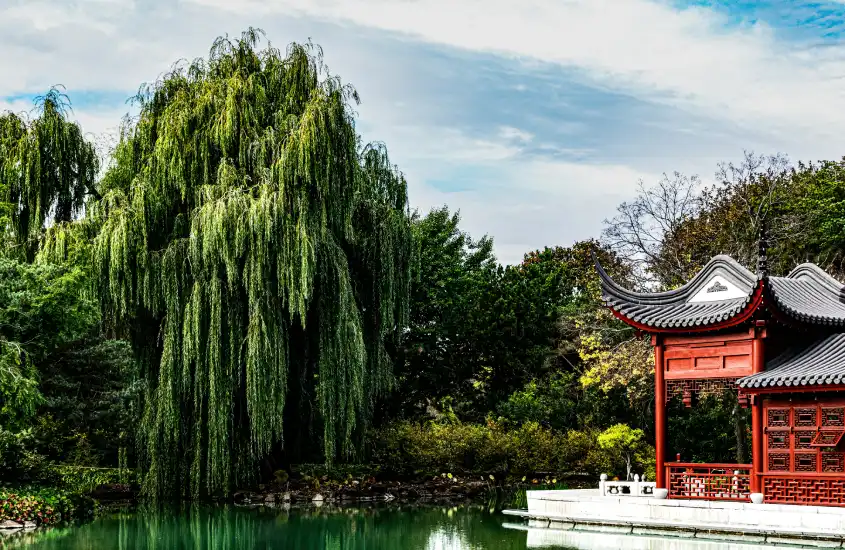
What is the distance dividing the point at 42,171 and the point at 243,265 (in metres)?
4.46

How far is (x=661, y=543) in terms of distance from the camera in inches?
551

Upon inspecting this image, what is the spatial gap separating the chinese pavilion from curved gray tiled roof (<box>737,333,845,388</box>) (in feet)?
0.04

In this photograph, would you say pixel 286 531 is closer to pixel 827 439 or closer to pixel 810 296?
pixel 827 439

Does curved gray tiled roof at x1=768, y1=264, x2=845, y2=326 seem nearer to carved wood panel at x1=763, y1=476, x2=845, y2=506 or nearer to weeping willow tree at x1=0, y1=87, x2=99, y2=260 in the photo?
carved wood panel at x1=763, y1=476, x2=845, y2=506

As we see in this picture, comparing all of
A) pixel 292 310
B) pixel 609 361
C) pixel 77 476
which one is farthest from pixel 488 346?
pixel 77 476

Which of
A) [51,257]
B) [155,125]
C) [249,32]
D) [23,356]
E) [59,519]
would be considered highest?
[249,32]

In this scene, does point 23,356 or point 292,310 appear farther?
point 292,310

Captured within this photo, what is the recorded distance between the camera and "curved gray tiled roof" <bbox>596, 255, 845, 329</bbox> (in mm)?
15383

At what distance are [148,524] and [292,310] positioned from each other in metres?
4.53

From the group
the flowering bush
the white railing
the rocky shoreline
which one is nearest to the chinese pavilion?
the white railing

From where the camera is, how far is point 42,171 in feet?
67.4

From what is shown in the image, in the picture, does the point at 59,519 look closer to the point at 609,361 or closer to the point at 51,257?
the point at 51,257

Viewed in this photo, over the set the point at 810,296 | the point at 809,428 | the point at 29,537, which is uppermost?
the point at 810,296

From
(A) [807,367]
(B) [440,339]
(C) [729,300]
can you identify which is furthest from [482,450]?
(A) [807,367]
